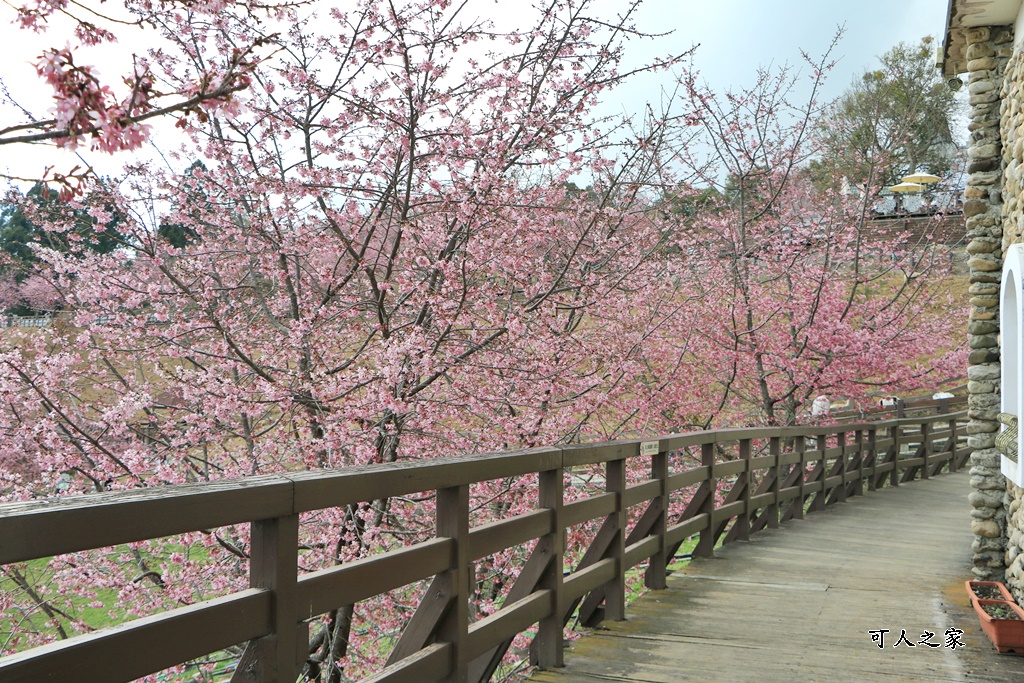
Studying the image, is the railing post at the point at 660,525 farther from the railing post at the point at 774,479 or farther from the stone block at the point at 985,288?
the railing post at the point at 774,479

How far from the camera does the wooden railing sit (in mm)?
2188

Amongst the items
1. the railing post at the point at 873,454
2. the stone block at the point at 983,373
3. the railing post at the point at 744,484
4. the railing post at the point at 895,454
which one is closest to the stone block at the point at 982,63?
the stone block at the point at 983,373

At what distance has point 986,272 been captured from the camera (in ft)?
25.5

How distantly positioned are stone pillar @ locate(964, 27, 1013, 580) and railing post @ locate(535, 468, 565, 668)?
178 inches

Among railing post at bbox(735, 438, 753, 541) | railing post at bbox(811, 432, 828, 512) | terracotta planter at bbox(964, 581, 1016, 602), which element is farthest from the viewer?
railing post at bbox(811, 432, 828, 512)

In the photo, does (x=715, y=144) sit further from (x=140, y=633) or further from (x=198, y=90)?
(x=140, y=633)

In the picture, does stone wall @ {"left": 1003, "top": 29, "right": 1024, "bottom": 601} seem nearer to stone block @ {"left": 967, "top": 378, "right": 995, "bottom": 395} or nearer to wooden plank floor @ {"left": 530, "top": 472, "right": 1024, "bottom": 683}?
wooden plank floor @ {"left": 530, "top": 472, "right": 1024, "bottom": 683}

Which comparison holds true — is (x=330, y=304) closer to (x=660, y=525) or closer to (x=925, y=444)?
(x=660, y=525)

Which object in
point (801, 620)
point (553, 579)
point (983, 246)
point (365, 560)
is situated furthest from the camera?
point (983, 246)

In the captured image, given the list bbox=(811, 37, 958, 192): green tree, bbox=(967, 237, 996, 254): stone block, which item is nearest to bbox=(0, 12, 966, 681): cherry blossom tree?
bbox=(967, 237, 996, 254): stone block

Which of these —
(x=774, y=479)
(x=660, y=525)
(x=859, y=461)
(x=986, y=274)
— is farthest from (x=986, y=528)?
(x=859, y=461)

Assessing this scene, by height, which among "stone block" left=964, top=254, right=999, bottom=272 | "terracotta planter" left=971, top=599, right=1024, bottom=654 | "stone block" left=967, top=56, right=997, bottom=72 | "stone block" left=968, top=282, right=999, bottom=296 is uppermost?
"stone block" left=967, top=56, right=997, bottom=72

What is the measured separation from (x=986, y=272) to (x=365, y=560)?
6392 mm

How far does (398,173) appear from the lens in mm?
7695
